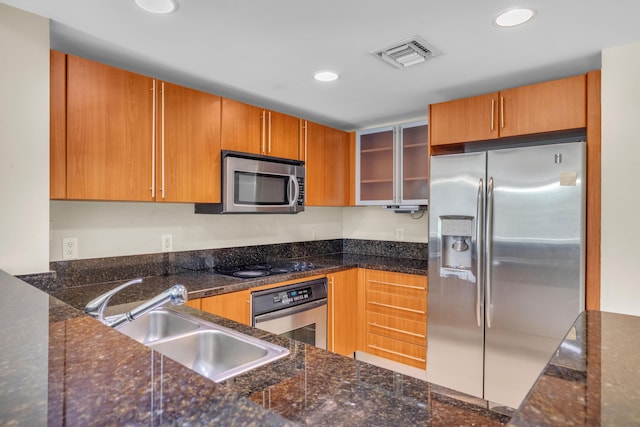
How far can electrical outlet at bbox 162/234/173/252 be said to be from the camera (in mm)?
2564

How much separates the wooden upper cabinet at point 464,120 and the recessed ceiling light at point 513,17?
0.77 m

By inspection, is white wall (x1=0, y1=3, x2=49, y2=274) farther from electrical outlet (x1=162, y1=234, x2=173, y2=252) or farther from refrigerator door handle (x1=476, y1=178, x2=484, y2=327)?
refrigerator door handle (x1=476, y1=178, x2=484, y2=327)

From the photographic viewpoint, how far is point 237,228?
120 inches

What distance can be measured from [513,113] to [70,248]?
2821 mm

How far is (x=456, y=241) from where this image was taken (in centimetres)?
247

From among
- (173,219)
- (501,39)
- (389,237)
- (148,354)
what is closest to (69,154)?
(173,219)

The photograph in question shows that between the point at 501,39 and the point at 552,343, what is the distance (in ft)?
5.58

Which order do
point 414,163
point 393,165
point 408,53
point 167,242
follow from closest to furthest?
1. point 408,53
2. point 167,242
3. point 414,163
4. point 393,165

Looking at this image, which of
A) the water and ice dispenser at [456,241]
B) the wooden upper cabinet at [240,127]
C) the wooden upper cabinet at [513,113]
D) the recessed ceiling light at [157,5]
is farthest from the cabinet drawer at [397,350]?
the recessed ceiling light at [157,5]

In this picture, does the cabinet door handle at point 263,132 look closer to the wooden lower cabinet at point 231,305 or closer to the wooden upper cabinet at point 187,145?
the wooden upper cabinet at point 187,145

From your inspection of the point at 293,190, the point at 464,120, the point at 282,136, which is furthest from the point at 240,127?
the point at 464,120

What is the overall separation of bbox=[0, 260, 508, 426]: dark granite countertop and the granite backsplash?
41.1 inches

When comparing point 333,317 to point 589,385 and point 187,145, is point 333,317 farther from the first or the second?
point 589,385

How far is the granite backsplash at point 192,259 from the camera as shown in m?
2.10
